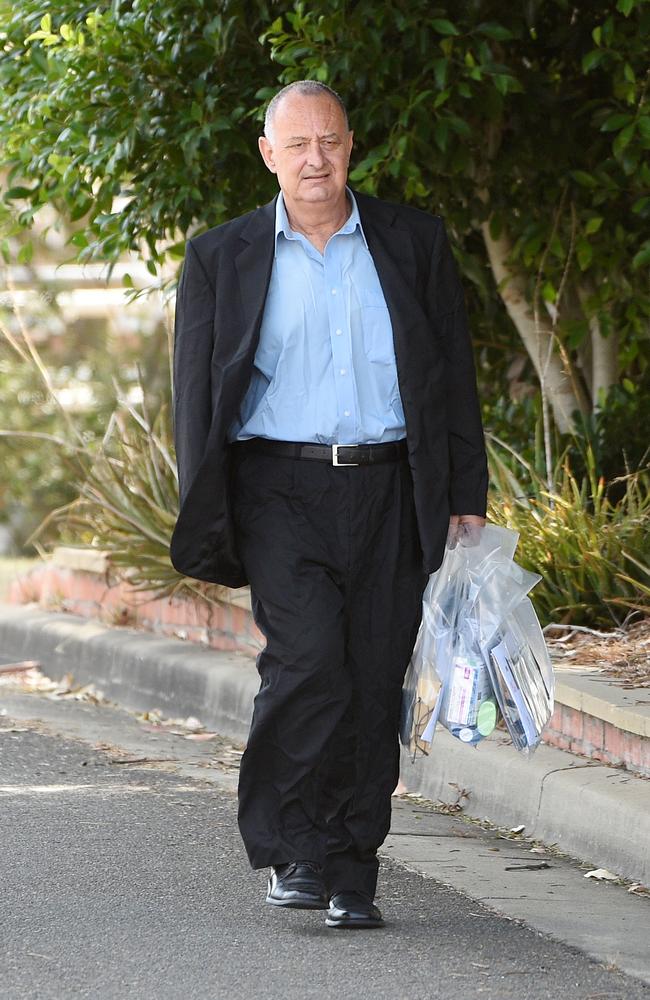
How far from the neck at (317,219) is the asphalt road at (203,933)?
1.69m

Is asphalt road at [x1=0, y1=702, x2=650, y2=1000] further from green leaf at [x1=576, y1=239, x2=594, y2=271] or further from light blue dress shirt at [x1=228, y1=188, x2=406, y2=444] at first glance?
green leaf at [x1=576, y1=239, x2=594, y2=271]

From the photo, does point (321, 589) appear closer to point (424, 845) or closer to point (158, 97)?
point (424, 845)

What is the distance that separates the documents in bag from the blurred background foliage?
6.27 feet

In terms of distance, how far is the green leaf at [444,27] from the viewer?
5.84 meters

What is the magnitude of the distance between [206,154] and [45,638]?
120 inches

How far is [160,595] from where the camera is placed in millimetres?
8086

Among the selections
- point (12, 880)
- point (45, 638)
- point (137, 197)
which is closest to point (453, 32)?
point (137, 197)

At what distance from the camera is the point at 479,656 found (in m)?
4.15

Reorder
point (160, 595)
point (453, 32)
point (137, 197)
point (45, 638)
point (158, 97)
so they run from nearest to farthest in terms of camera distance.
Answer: point (453, 32), point (158, 97), point (137, 197), point (160, 595), point (45, 638)

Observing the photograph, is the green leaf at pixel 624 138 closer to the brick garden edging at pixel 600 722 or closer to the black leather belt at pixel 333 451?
the brick garden edging at pixel 600 722

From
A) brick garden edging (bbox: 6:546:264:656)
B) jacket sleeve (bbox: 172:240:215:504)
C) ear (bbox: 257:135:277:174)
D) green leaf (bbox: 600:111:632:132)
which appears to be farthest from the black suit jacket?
brick garden edging (bbox: 6:546:264:656)

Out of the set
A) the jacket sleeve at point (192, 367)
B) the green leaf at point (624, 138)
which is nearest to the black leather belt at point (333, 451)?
the jacket sleeve at point (192, 367)

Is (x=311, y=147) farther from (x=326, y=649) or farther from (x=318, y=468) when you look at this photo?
(x=326, y=649)

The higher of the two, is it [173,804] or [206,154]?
[206,154]
